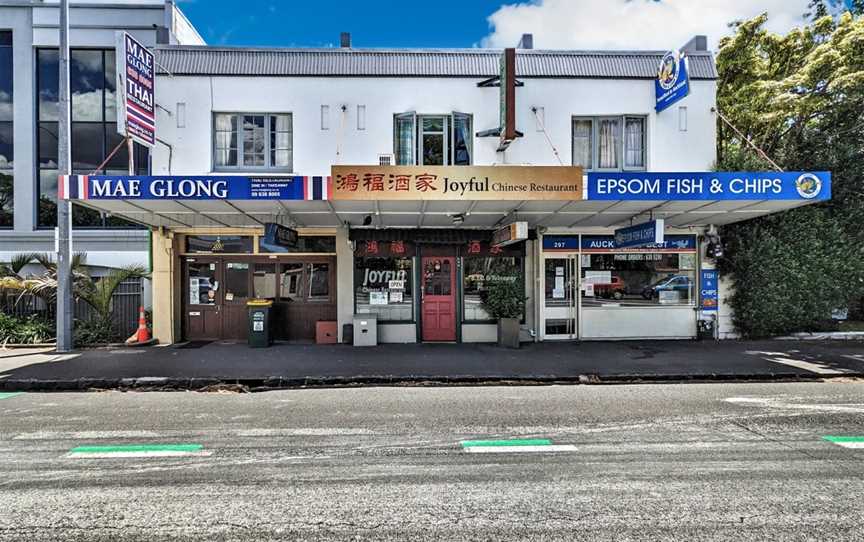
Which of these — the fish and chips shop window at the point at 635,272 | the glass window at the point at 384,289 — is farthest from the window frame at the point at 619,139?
the glass window at the point at 384,289

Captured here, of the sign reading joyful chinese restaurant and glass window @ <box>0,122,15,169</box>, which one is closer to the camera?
the sign reading joyful chinese restaurant

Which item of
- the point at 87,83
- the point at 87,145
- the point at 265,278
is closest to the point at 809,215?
the point at 265,278

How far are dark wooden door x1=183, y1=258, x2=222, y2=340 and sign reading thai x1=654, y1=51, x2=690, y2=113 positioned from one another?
39.3 feet

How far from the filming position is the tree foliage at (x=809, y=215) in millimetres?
12289

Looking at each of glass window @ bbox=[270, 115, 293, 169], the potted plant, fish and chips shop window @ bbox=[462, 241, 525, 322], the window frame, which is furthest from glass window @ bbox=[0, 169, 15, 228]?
the window frame

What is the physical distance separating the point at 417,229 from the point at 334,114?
3.47 meters

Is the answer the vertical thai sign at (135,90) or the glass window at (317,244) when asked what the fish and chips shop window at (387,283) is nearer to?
the glass window at (317,244)

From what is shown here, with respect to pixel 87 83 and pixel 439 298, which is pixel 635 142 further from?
pixel 87 83

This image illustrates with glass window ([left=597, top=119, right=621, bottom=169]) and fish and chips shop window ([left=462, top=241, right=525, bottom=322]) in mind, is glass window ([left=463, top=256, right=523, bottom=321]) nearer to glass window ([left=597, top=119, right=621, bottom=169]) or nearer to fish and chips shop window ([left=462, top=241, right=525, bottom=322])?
fish and chips shop window ([left=462, top=241, right=525, bottom=322])

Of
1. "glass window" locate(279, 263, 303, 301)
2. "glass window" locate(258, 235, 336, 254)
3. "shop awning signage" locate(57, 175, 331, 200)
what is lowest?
"glass window" locate(279, 263, 303, 301)

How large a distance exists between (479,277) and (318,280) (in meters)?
4.14

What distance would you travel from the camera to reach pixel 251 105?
12.2 m

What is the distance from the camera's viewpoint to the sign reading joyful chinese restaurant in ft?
29.0

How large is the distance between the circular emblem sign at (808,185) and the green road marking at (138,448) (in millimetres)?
10499
